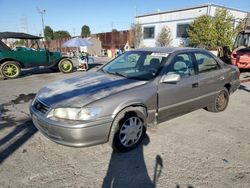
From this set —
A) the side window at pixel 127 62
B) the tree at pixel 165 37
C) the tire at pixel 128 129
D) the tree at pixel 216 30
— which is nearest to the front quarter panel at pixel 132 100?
the tire at pixel 128 129

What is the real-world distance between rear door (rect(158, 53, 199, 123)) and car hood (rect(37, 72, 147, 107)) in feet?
1.66

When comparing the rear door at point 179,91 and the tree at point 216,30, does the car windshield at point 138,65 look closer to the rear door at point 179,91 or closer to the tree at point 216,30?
the rear door at point 179,91

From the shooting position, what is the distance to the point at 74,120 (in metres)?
3.10

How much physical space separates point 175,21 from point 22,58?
67.5ft

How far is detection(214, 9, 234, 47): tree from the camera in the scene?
20.3m

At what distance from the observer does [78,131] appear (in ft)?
9.99

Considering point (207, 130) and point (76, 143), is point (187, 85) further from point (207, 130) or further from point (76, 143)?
point (76, 143)

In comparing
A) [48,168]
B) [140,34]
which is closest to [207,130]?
[48,168]

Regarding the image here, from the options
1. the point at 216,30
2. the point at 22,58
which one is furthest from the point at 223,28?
the point at 22,58

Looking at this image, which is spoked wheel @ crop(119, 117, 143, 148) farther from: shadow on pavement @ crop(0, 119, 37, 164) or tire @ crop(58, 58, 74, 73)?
tire @ crop(58, 58, 74, 73)

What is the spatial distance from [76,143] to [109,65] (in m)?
2.23

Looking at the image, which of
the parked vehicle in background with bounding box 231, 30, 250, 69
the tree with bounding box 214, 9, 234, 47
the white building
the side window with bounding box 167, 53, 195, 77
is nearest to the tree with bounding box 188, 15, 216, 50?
the tree with bounding box 214, 9, 234, 47

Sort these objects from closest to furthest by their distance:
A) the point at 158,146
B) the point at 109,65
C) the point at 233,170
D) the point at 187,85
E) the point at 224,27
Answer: the point at 233,170, the point at 158,146, the point at 187,85, the point at 109,65, the point at 224,27

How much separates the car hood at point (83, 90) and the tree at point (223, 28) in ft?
62.5
